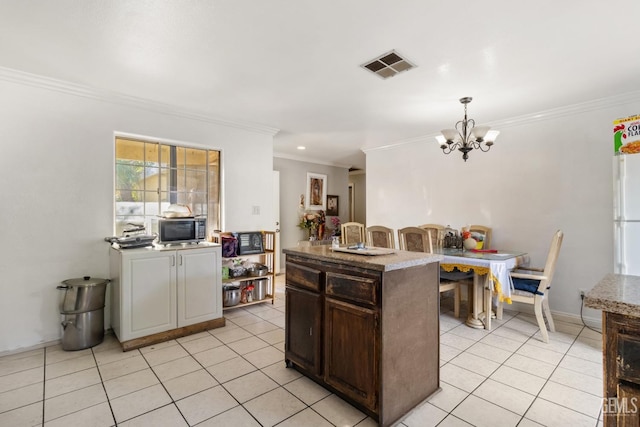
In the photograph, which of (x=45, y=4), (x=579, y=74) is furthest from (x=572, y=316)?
(x=45, y=4)

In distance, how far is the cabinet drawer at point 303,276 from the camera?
2.10 metres

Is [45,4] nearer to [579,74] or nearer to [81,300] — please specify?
[81,300]

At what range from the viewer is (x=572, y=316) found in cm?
346

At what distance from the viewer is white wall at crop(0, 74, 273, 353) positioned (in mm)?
2668

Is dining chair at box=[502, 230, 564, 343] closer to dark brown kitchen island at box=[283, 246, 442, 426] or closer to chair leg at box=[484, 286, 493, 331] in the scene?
chair leg at box=[484, 286, 493, 331]

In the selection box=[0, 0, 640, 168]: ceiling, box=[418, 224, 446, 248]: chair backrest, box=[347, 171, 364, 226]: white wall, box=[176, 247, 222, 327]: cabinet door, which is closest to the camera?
box=[0, 0, 640, 168]: ceiling

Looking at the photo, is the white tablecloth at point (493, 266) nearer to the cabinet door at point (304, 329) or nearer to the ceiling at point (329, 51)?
the cabinet door at point (304, 329)

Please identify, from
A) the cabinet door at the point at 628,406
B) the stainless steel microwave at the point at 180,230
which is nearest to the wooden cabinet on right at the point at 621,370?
the cabinet door at the point at 628,406

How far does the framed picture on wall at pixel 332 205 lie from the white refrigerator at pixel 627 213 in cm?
505

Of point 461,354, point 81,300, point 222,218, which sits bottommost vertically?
point 461,354

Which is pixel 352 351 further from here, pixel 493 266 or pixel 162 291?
pixel 162 291

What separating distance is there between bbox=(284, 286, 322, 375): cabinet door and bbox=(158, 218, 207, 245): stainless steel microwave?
1486mm

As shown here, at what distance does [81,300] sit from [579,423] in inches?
151

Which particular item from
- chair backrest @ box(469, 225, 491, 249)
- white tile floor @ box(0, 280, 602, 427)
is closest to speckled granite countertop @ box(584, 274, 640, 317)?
white tile floor @ box(0, 280, 602, 427)
